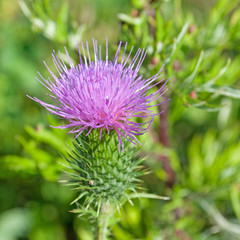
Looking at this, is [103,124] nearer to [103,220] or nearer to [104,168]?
[104,168]

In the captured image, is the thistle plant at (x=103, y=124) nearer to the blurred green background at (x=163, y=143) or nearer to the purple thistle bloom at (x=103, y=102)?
the purple thistle bloom at (x=103, y=102)

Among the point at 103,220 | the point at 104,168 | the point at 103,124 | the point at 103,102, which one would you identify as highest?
the point at 103,102

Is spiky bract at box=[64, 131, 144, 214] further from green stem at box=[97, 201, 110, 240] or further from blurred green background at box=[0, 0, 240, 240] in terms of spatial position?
blurred green background at box=[0, 0, 240, 240]

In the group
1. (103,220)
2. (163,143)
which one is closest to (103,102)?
(103,220)

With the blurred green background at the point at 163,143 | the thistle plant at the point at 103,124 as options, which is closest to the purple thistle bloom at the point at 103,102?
the thistle plant at the point at 103,124

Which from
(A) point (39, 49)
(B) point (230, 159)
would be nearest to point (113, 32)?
(A) point (39, 49)

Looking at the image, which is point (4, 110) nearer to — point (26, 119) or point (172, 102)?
point (26, 119)

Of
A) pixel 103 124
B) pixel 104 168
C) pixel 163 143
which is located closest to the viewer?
pixel 103 124
